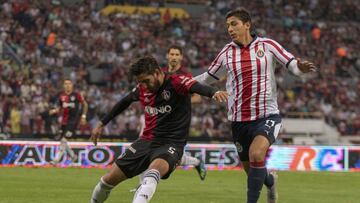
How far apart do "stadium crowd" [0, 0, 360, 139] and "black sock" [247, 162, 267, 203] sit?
18.6m

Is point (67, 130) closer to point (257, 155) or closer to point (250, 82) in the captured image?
point (250, 82)

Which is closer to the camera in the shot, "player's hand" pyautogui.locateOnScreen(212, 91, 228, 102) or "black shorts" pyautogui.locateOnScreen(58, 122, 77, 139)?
"player's hand" pyautogui.locateOnScreen(212, 91, 228, 102)

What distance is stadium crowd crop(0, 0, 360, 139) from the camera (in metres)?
30.0

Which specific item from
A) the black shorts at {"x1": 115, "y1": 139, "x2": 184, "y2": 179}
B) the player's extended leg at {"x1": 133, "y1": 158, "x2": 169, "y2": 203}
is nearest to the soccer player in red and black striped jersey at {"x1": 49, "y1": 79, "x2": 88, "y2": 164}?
the black shorts at {"x1": 115, "y1": 139, "x2": 184, "y2": 179}

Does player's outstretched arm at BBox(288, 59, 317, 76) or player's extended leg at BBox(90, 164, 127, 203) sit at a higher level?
player's outstretched arm at BBox(288, 59, 317, 76)

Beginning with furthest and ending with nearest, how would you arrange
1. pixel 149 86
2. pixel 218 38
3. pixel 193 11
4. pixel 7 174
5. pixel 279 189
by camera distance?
pixel 193 11 → pixel 218 38 → pixel 7 174 → pixel 279 189 → pixel 149 86

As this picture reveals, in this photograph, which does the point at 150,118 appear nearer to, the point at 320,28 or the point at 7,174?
the point at 7,174

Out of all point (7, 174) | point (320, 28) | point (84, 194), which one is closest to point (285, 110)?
point (320, 28)

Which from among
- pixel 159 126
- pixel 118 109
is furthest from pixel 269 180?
pixel 118 109

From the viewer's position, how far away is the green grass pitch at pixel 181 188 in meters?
13.4

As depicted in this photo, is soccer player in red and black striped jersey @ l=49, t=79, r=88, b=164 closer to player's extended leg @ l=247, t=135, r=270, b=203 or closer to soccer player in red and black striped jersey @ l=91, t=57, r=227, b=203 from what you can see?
player's extended leg @ l=247, t=135, r=270, b=203

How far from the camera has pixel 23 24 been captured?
33.5 m

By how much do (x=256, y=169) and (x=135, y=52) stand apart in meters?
24.9

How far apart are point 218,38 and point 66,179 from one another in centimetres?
2141
